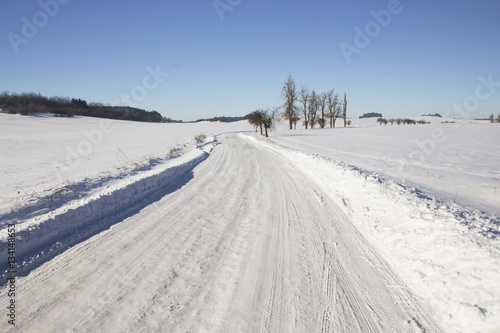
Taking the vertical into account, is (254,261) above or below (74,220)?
below

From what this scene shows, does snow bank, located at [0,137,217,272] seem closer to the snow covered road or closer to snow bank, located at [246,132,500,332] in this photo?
the snow covered road

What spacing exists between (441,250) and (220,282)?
290 centimetres

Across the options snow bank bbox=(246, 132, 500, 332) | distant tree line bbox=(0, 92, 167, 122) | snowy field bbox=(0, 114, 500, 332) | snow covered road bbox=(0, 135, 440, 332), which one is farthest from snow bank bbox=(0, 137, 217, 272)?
distant tree line bbox=(0, 92, 167, 122)

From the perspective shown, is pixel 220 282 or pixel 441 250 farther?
pixel 441 250

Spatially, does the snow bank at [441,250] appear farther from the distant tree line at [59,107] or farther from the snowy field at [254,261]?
the distant tree line at [59,107]

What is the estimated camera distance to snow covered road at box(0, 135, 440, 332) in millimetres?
2066

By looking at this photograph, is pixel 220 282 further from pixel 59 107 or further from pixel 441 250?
pixel 59 107

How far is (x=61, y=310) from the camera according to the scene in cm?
213

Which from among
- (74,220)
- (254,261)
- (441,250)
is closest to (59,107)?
(74,220)

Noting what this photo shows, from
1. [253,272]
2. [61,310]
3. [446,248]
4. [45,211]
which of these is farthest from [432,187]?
[45,211]

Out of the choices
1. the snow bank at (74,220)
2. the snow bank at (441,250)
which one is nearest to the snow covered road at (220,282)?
the snow bank at (441,250)

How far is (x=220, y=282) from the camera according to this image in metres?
2.54

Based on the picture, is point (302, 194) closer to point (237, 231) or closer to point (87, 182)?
point (237, 231)

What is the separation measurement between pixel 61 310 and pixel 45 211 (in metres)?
2.74
